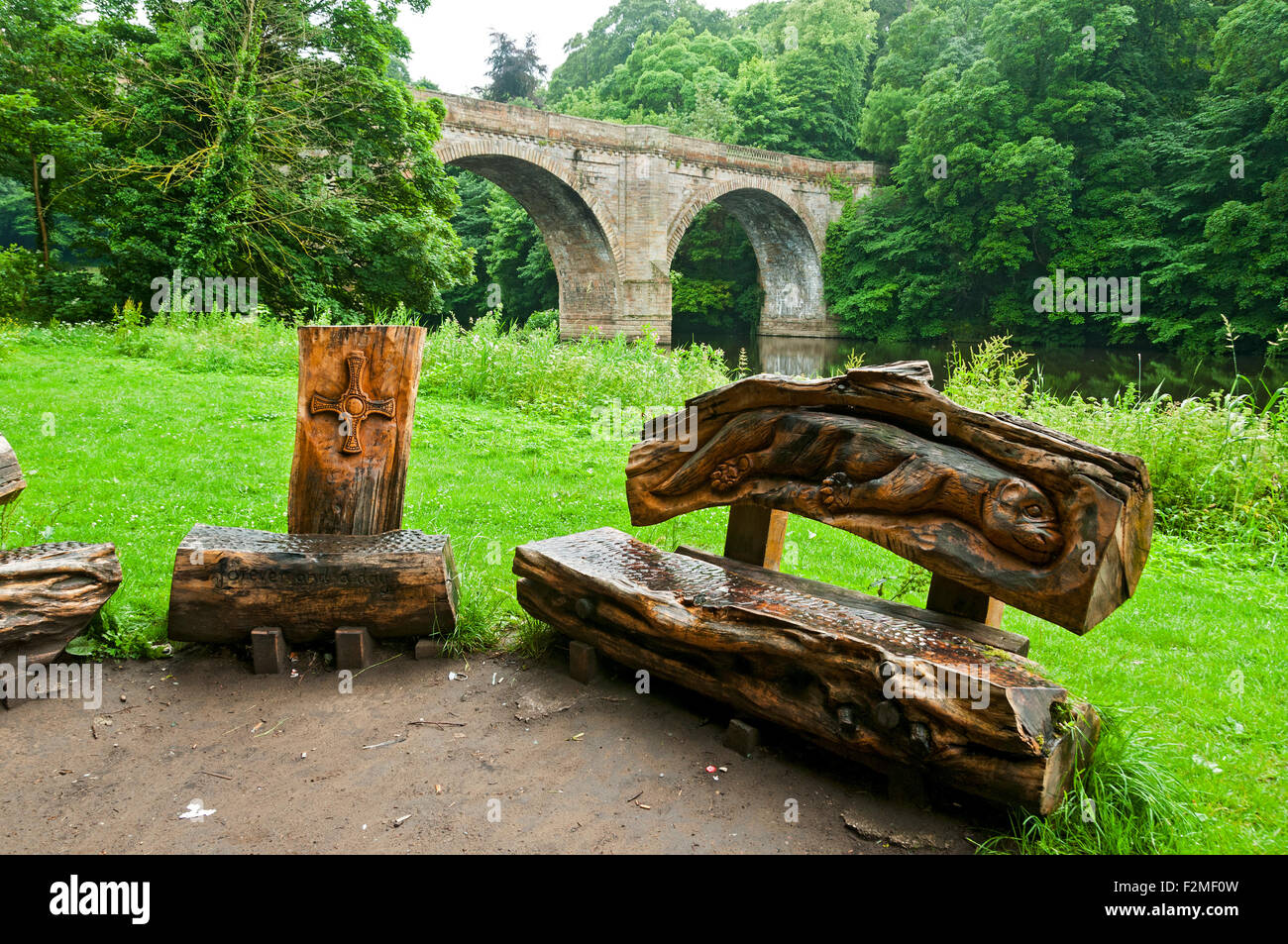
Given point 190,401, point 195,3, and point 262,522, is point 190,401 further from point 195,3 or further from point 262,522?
point 195,3

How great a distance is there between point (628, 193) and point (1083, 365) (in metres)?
17.3

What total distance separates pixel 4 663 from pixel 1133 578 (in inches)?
168

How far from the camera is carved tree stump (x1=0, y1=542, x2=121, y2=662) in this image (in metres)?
3.38

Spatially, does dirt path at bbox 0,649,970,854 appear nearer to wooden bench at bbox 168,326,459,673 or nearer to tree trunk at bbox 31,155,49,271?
wooden bench at bbox 168,326,459,673

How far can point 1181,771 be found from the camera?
2947 mm

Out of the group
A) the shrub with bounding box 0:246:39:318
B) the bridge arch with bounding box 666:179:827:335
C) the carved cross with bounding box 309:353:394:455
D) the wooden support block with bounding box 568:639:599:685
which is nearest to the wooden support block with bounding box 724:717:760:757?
the wooden support block with bounding box 568:639:599:685

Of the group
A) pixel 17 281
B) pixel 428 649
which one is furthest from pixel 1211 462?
pixel 17 281

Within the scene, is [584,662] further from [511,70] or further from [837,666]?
[511,70]

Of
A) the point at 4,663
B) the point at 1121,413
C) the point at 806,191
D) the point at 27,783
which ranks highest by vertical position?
the point at 806,191

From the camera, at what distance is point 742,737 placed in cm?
311

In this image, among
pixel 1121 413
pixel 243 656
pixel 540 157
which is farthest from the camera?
pixel 540 157

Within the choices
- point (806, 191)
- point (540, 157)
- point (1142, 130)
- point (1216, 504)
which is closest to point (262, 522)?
point (1216, 504)

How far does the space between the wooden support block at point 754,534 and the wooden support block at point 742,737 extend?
85 cm

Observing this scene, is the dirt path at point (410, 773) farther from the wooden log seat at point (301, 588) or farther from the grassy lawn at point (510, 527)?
the grassy lawn at point (510, 527)
